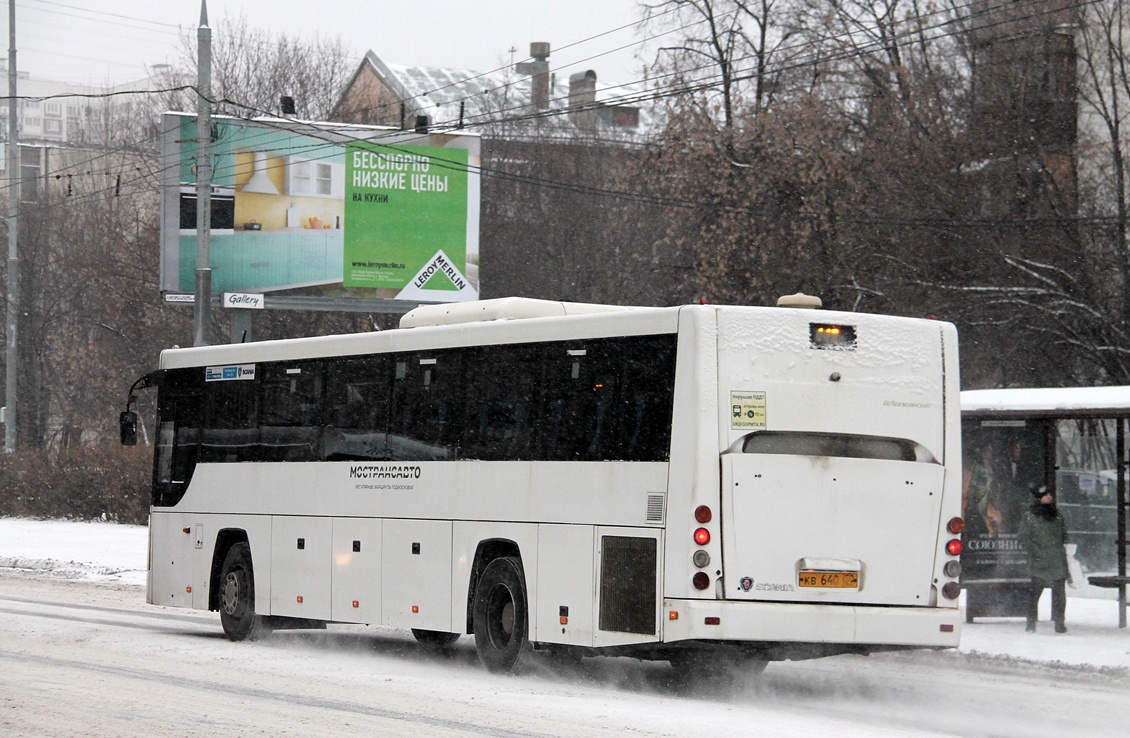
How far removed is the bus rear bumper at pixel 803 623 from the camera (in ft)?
37.4

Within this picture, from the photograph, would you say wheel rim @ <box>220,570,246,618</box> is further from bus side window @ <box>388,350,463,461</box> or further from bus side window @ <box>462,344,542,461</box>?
bus side window @ <box>462,344,542,461</box>

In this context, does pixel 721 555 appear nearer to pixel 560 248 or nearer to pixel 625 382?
pixel 625 382

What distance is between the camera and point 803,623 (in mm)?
11570

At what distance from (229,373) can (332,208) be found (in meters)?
21.6

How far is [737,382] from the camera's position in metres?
11.7

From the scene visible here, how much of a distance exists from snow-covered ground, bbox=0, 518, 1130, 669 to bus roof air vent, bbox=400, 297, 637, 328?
5133 mm

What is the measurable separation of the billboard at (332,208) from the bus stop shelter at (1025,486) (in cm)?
2091

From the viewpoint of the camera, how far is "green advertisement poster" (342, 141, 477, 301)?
38469 millimetres

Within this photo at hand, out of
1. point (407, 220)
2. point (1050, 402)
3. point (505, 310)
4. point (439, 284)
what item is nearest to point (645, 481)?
point (505, 310)

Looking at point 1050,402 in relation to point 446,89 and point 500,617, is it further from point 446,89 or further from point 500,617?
point 446,89

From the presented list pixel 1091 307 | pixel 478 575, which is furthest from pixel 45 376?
pixel 478 575

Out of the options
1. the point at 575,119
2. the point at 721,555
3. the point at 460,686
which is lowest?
the point at 460,686

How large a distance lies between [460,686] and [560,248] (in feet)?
143

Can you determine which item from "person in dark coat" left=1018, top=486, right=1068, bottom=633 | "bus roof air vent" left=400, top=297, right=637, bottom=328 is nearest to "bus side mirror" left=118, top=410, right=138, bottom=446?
"bus roof air vent" left=400, top=297, right=637, bottom=328
